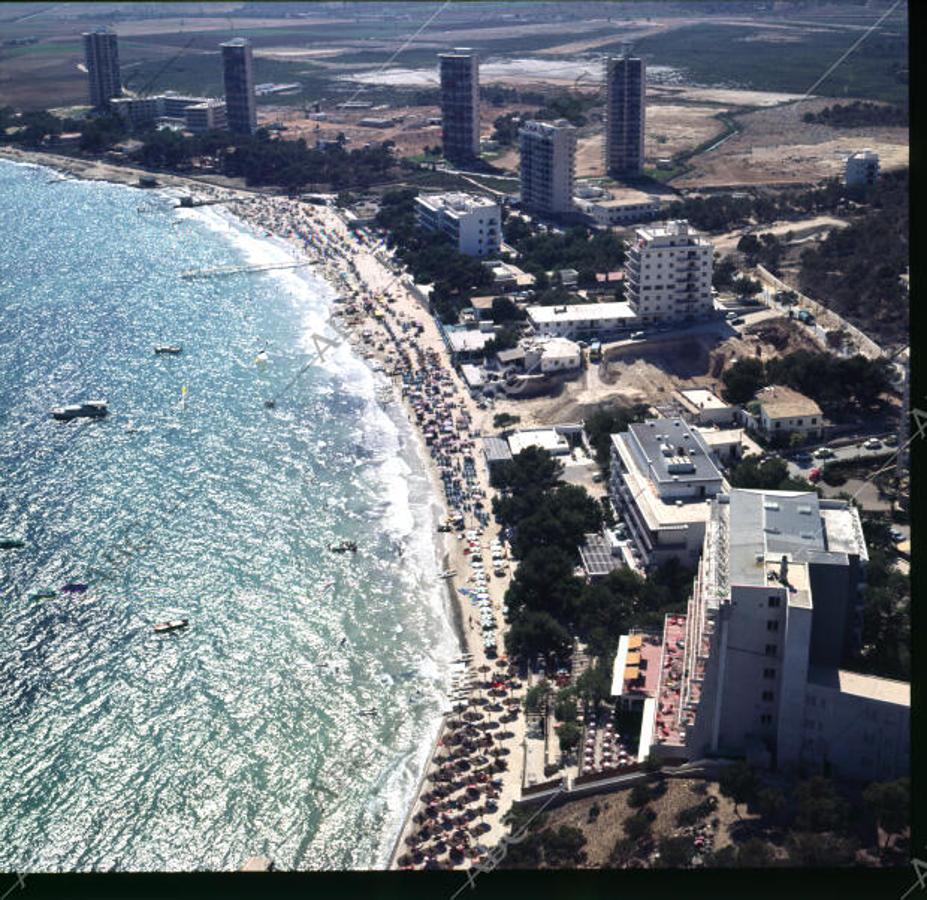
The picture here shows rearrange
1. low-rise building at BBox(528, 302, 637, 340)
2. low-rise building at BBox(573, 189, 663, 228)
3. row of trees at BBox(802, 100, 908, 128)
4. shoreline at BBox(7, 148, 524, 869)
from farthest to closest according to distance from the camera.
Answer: row of trees at BBox(802, 100, 908, 128) → low-rise building at BBox(573, 189, 663, 228) → low-rise building at BBox(528, 302, 637, 340) → shoreline at BBox(7, 148, 524, 869)

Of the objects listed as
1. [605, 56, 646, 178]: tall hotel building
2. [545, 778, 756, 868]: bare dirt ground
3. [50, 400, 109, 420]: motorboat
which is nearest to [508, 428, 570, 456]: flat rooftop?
[50, 400, 109, 420]: motorboat

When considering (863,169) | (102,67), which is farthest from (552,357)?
(102,67)

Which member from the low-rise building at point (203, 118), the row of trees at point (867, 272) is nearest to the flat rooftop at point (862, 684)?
the row of trees at point (867, 272)

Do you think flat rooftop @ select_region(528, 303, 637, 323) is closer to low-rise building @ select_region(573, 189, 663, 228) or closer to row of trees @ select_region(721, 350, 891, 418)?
row of trees @ select_region(721, 350, 891, 418)

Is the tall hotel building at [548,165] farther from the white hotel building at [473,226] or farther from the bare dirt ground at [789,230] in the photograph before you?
the bare dirt ground at [789,230]

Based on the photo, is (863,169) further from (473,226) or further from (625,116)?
(473,226)

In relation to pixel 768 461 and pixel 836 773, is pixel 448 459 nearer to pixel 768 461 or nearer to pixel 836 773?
pixel 768 461
